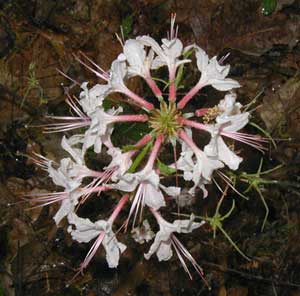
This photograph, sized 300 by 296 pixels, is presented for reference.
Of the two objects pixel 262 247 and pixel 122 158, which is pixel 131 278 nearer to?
pixel 262 247

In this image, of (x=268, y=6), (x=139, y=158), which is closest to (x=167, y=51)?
(x=139, y=158)

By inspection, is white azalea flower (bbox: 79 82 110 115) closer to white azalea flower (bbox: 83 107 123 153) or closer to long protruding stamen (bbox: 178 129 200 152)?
white azalea flower (bbox: 83 107 123 153)

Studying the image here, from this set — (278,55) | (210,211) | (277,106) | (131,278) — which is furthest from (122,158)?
(278,55)

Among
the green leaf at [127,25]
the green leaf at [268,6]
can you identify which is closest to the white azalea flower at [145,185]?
the green leaf at [127,25]

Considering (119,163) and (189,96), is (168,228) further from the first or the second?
(189,96)

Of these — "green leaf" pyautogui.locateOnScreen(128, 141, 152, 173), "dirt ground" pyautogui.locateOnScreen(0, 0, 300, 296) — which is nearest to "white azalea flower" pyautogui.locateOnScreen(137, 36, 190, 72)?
"green leaf" pyautogui.locateOnScreen(128, 141, 152, 173)
